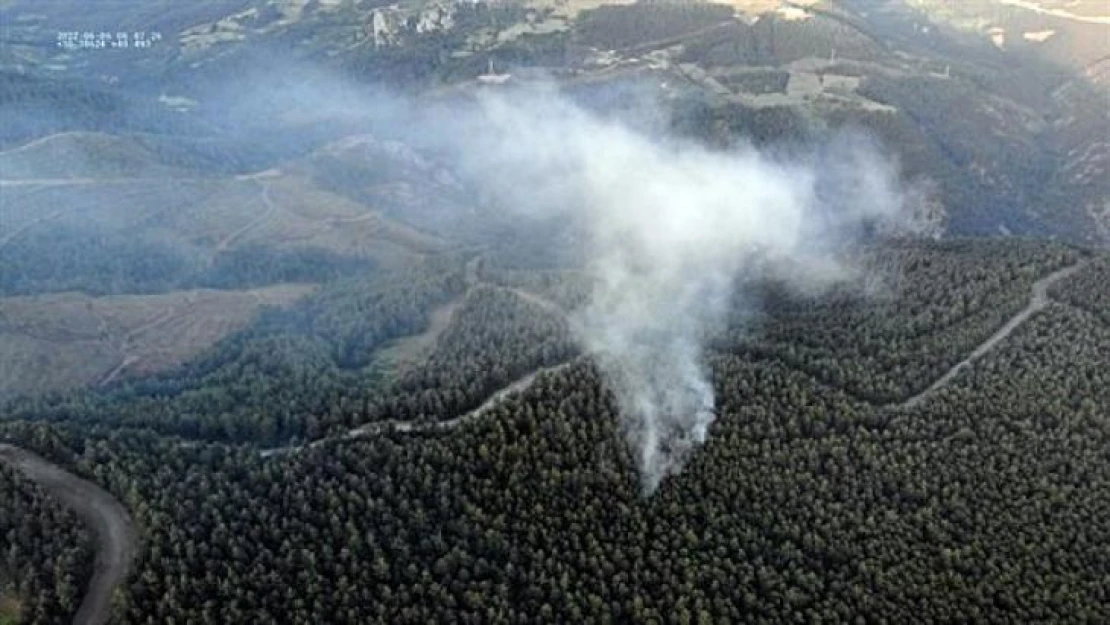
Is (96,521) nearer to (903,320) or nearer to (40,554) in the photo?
(40,554)

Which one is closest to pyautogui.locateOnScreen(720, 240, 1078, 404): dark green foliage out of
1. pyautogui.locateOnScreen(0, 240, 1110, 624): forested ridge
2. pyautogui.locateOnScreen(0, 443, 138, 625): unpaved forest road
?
pyautogui.locateOnScreen(0, 240, 1110, 624): forested ridge

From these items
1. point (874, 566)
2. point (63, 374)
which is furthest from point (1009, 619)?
point (63, 374)

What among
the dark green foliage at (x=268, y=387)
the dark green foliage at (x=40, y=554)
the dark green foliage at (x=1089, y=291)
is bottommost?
the dark green foliage at (x=268, y=387)

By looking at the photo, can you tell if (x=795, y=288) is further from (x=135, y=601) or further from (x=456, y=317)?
(x=135, y=601)

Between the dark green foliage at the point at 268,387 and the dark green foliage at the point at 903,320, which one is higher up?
the dark green foliage at the point at 903,320

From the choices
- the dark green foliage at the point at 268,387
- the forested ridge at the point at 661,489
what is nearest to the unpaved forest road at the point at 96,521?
the forested ridge at the point at 661,489

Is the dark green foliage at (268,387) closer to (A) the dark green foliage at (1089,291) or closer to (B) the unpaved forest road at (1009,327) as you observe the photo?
(B) the unpaved forest road at (1009,327)

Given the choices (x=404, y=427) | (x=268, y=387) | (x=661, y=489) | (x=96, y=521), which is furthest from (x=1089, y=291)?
(x=96, y=521)
